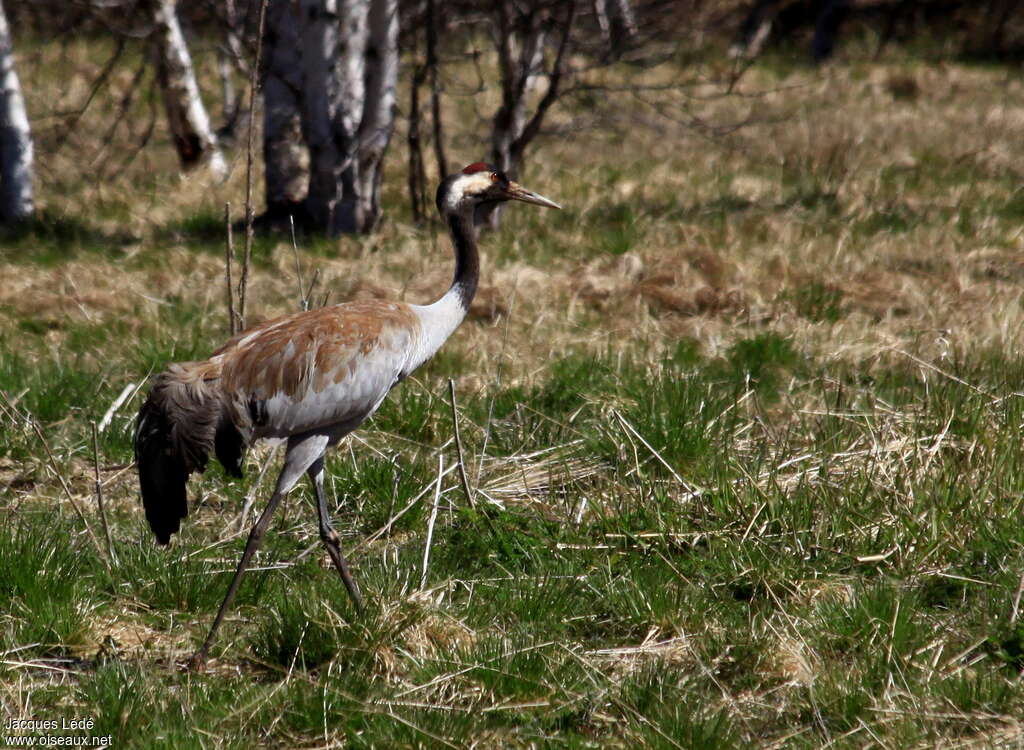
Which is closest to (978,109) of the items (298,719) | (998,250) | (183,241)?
(998,250)

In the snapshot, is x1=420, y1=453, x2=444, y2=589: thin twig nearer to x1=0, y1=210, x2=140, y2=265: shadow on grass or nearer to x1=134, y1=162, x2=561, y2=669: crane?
x1=134, y1=162, x2=561, y2=669: crane

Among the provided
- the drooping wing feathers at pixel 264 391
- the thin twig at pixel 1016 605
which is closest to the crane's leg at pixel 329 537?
the drooping wing feathers at pixel 264 391

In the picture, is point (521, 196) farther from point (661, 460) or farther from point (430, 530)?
point (430, 530)

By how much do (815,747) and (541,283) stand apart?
4381 millimetres

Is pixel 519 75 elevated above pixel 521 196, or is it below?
below

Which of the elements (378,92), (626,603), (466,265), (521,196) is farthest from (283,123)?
(626,603)

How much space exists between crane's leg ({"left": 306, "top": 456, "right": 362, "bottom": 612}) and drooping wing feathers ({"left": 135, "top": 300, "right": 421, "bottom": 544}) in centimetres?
16

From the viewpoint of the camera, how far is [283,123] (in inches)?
357

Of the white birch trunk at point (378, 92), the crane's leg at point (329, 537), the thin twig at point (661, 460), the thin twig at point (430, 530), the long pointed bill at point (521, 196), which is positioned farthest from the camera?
the white birch trunk at point (378, 92)

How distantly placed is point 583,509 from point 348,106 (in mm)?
4841

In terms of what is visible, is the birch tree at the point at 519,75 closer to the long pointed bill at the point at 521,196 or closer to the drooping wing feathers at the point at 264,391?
the long pointed bill at the point at 521,196

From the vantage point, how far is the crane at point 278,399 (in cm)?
374

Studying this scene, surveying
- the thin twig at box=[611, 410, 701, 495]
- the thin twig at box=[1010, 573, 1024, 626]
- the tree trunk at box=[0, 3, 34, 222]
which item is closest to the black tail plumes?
the thin twig at box=[611, 410, 701, 495]

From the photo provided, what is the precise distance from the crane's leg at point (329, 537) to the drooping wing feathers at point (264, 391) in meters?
0.16
